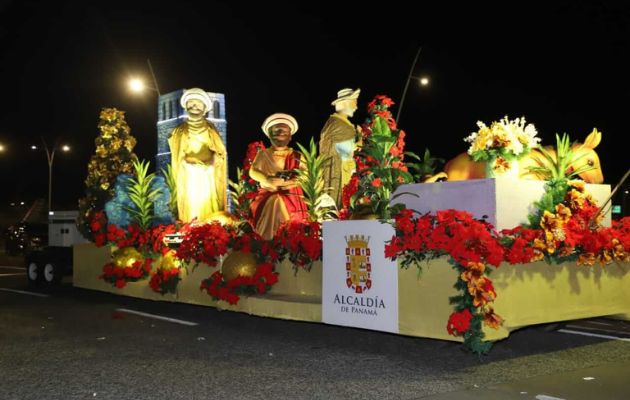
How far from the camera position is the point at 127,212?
14680mm

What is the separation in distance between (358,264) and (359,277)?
0.15 metres

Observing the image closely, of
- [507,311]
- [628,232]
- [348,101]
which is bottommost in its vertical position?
[507,311]

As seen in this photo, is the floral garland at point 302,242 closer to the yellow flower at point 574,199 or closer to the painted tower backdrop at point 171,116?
the yellow flower at point 574,199

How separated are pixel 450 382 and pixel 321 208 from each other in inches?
207

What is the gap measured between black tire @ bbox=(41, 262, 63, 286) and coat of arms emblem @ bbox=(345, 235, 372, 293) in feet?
35.3

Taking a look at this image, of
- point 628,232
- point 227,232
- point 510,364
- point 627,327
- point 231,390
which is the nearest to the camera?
point 231,390

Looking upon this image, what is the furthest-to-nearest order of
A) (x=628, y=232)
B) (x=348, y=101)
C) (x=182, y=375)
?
(x=348, y=101), (x=628, y=232), (x=182, y=375)

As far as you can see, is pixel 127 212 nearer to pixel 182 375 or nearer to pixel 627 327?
pixel 182 375

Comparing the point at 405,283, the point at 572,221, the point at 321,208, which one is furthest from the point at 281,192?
the point at 572,221

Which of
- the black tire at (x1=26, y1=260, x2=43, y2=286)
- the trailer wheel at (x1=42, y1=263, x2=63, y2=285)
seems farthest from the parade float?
the black tire at (x1=26, y1=260, x2=43, y2=286)

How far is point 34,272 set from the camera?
56.8 feet

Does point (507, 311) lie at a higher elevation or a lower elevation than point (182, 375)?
higher

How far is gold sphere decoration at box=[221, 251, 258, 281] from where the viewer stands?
1029 cm

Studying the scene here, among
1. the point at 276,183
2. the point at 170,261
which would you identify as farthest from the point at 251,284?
the point at 170,261
